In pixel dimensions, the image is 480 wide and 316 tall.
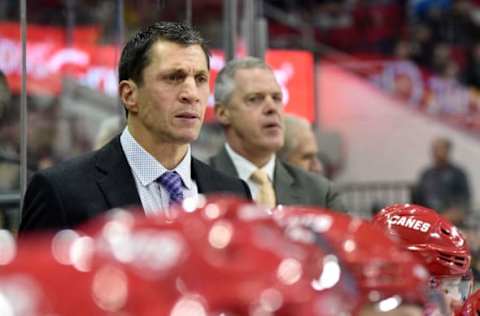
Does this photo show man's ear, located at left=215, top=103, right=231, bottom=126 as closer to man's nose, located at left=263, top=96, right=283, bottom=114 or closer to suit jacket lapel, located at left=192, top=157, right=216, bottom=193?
man's nose, located at left=263, top=96, right=283, bottom=114

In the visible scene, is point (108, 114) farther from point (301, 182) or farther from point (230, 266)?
point (230, 266)

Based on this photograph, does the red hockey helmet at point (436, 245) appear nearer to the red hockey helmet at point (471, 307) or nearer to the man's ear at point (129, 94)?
the red hockey helmet at point (471, 307)

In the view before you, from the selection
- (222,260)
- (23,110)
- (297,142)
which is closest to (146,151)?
(23,110)

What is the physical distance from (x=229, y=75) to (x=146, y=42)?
137 centimetres

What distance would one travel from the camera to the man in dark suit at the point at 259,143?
3586 mm

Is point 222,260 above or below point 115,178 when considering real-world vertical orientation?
above

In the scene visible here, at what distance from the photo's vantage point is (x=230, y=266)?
97 cm

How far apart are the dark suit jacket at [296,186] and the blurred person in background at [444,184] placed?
4288 mm

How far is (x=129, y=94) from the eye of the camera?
247 cm

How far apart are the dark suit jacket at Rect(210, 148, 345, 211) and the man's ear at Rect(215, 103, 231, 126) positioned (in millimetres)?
104

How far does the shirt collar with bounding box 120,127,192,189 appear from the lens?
2.38m

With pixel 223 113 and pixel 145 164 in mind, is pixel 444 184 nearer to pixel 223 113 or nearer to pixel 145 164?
pixel 223 113

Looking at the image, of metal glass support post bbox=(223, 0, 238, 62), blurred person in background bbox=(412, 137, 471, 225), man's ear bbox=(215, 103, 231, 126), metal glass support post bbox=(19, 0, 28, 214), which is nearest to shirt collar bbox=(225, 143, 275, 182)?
man's ear bbox=(215, 103, 231, 126)

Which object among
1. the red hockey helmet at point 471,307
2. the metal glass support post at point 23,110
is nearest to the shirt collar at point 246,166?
the metal glass support post at point 23,110
